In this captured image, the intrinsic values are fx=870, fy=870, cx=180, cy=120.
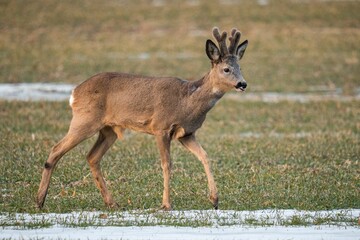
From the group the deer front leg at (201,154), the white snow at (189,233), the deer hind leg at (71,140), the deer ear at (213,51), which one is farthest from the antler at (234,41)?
the white snow at (189,233)

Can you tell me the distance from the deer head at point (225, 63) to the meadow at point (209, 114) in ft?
5.25

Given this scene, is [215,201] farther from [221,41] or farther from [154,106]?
[221,41]

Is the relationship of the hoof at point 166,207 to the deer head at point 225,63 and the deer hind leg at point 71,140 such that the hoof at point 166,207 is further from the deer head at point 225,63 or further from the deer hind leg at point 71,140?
the deer head at point 225,63

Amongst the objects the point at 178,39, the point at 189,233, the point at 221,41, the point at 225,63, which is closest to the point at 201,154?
the point at 225,63

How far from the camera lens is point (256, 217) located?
35.2ft

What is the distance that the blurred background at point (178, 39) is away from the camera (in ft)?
97.8

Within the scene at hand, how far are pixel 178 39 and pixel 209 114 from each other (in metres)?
18.9

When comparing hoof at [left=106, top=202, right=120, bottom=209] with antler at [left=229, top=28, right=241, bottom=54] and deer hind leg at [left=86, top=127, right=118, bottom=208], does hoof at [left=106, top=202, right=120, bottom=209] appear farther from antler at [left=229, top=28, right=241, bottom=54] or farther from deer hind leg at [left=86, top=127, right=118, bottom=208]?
antler at [left=229, top=28, right=241, bottom=54]

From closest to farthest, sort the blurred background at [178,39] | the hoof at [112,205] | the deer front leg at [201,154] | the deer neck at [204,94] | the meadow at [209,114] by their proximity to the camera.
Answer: the hoof at [112,205] < the deer front leg at [201,154] < the deer neck at [204,94] < the meadow at [209,114] < the blurred background at [178,39]

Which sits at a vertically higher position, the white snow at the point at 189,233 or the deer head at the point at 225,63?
the deer head at the point at 225,63

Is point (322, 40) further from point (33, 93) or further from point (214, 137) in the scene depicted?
point (214, 137)

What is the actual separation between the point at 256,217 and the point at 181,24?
35.1 metres

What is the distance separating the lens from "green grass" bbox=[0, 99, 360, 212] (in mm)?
12007

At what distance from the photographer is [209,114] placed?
72.7ft
